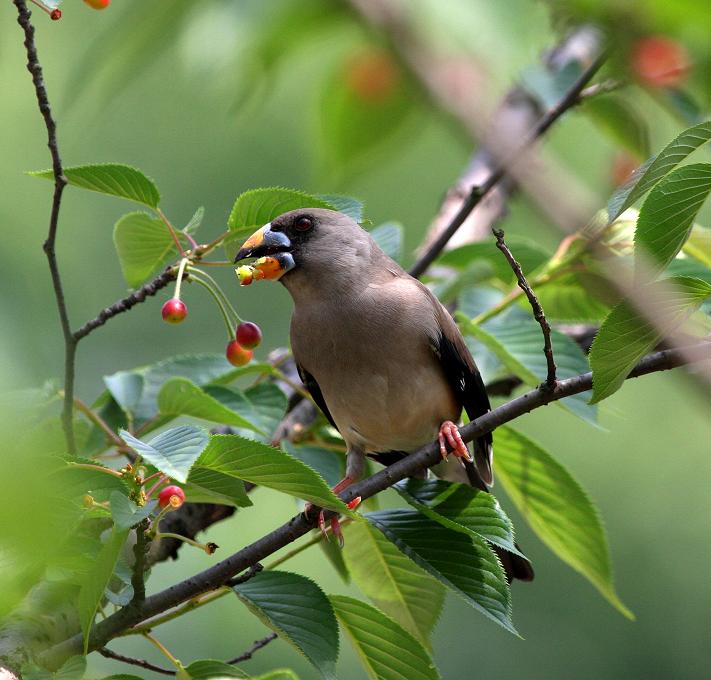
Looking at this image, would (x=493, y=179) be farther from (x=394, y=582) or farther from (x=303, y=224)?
(x=394, y=582)

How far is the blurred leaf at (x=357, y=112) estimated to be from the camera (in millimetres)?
2008

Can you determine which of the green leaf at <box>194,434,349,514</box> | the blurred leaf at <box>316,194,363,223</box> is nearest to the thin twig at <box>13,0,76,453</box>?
the green leaf at <box>194,434,349,514</box>

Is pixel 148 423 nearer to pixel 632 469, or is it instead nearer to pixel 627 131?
pixel 627 131

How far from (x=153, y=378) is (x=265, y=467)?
1612 millimetres

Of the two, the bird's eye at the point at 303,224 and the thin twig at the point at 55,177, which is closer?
the thin twig at the point at 55,177

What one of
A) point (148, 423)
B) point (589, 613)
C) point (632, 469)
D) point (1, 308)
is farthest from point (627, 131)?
point (589, 613)

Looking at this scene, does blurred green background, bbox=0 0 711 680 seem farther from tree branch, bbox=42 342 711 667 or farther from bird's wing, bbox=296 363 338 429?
tree branch, bbox=42 342 711 667

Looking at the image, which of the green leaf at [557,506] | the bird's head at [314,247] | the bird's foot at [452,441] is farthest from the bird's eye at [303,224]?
the green leaf at [557,506]

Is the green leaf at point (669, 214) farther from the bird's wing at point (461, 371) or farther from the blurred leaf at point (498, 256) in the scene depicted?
the bird's wing at point (461, 371)

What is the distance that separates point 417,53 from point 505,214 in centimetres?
495

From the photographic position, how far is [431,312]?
4.04 m

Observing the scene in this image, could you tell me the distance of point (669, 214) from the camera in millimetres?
2141

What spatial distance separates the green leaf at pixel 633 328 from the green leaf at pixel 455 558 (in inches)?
23.6

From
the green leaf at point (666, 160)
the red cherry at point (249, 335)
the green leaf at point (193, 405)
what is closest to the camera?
the green leaf at point (666, 160)
